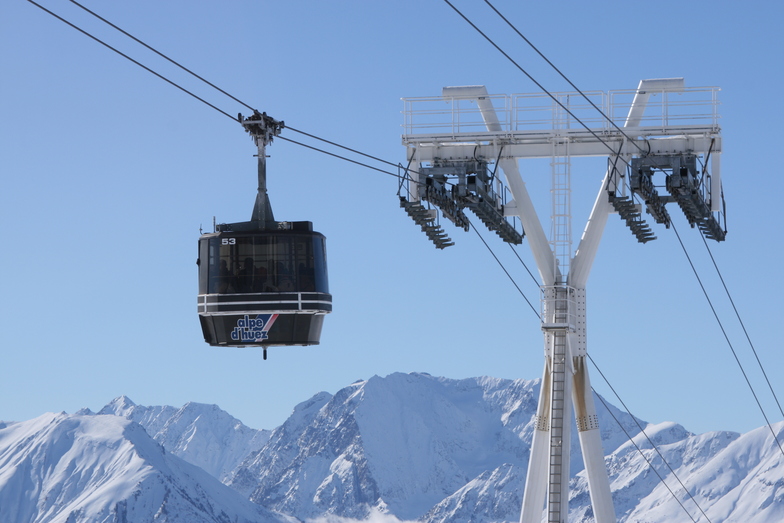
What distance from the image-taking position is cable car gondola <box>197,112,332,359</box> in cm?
→ 2762

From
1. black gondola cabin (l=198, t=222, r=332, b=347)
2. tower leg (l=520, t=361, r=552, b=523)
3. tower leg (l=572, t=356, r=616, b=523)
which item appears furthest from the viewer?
tower leg (l=572, t=356, r=616, b=523)

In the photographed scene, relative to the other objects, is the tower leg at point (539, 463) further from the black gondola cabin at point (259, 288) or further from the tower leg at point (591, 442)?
the black gondola cabin at point (259, 288)

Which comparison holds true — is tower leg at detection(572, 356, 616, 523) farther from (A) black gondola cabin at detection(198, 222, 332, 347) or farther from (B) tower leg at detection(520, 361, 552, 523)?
(A) black gondola cabin at detection(198, 222, 332, 347)

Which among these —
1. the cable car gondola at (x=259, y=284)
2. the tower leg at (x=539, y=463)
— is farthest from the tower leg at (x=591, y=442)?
the cable car gondola at (x=259, y=284)

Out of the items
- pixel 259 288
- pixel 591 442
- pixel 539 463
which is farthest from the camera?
pixel 591 442

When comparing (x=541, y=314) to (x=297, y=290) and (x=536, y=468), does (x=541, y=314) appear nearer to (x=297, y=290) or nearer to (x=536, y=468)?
(x=536, y=468)

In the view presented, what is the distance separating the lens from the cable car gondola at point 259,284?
27.6 meters

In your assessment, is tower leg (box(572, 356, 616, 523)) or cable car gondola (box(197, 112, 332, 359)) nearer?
cable car gondola (box(197, 112, 332, 359))

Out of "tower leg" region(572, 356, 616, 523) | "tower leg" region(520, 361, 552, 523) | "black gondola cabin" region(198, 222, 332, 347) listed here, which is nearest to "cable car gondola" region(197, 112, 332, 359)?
"black gondola cabin" region(198, 222, 332, 347)

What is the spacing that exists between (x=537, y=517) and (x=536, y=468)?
1590mm

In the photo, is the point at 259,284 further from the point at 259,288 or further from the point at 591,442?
the point at 591,442

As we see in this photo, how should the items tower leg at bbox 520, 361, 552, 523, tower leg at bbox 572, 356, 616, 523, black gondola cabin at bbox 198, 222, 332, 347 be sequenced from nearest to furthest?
black gondola cabin at bbox 198, 222, 332, 347, tower leg at bbox 520, 361, 552, 523, tower leg at bbox 572, 356, 616, 523

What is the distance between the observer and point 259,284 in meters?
27.8

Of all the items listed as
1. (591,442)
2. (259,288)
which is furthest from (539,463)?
(259,288)
